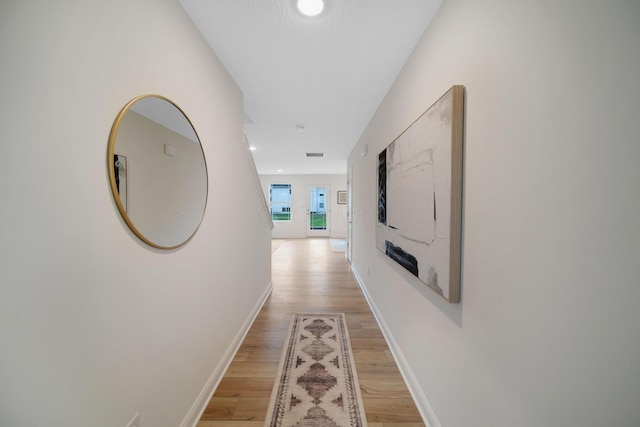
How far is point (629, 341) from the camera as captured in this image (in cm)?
48

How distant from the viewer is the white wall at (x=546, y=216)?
49 cm

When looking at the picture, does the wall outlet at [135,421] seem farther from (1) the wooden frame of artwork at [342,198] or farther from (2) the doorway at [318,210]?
(1) the wooden frame of artwork at [342,198]

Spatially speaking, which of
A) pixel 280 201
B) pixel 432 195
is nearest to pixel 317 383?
pixel 432 195

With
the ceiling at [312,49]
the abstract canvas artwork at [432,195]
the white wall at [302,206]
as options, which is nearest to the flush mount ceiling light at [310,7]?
the ceiling at [312,49]

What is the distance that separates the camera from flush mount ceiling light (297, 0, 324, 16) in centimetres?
122

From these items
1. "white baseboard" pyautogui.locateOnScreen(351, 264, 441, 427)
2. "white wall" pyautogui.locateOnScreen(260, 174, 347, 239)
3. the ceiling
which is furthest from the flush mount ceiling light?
"white wall" pyautogui.locateOnScreen(260, 174, 347, 239)

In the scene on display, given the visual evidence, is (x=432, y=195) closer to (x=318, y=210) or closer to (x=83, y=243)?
(x=83, y=243)

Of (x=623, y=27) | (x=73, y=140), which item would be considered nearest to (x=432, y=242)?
(x=623, y=27)

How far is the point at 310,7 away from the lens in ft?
4.10

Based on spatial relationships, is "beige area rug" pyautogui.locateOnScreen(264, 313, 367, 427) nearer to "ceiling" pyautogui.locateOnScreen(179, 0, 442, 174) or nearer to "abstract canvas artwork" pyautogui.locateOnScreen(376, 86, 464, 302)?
"abstract canvas artwork" pyautogui.locateOnScreen(376, 86, 464, 302)

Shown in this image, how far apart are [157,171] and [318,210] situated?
7730 millimetres

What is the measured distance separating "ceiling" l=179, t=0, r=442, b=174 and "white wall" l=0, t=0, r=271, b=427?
319mm

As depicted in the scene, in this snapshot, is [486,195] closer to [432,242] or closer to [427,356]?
[432,242]

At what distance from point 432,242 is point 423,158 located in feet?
1.56
